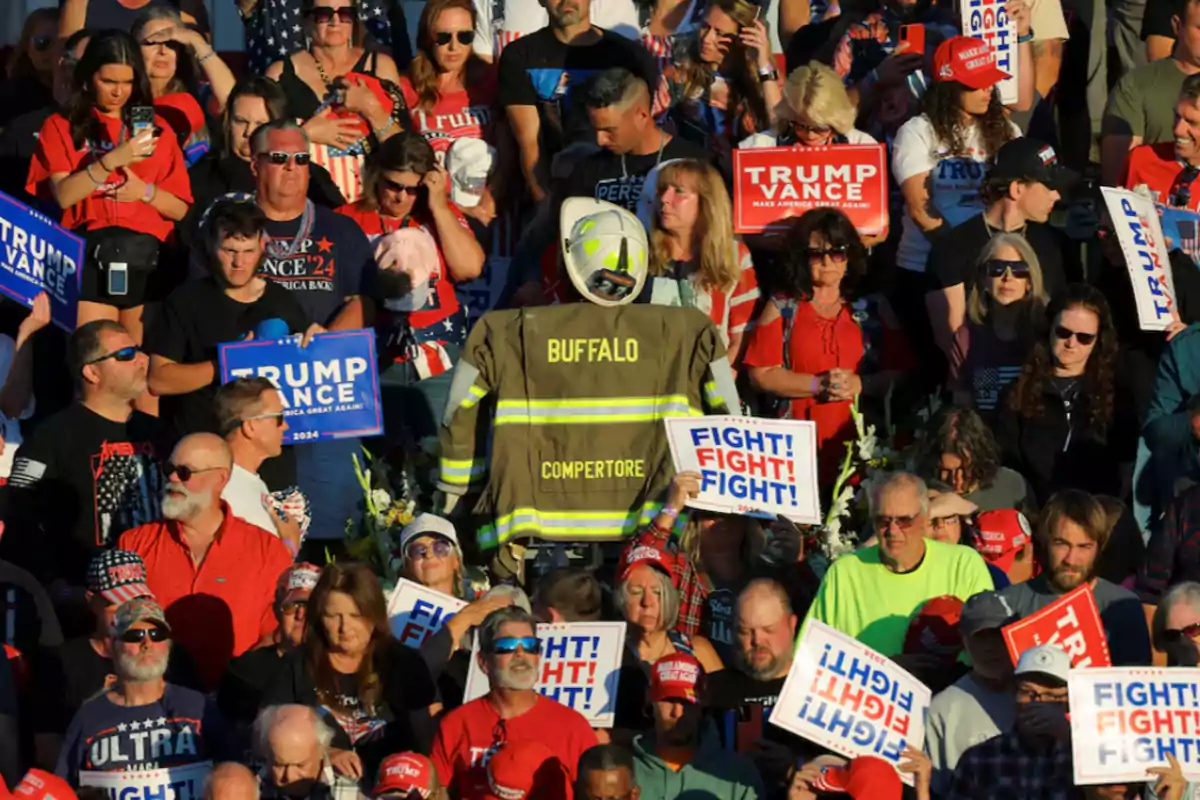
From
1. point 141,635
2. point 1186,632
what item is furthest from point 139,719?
point 1186,632

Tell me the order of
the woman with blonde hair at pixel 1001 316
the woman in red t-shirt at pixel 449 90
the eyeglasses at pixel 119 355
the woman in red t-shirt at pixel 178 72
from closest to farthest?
the eyeglasses at pixel 119 355 → the woman with blonde hair at pixel 1001 316 → the woman in red t-shirt at pixel 178 72 → the woman in red t-shirt at pixel 449 90

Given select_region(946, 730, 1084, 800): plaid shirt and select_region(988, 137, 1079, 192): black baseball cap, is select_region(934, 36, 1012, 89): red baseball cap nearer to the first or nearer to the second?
select_region(988, 137, 1079, 192): black baseball cap

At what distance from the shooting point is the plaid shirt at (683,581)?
43.0 ft

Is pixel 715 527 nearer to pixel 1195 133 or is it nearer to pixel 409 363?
pixel 409 363

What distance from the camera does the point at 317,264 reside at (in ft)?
49.1

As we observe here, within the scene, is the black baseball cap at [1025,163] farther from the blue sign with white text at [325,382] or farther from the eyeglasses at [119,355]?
the eyeglasses at [119,355]

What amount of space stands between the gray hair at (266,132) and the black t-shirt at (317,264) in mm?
359

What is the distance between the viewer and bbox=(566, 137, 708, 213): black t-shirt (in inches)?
603

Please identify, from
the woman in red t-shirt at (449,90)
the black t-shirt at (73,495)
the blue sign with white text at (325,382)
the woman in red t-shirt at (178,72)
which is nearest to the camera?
the black t-shirt at (73,495)

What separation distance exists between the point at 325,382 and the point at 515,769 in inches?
117

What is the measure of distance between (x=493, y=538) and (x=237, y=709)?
1.60m

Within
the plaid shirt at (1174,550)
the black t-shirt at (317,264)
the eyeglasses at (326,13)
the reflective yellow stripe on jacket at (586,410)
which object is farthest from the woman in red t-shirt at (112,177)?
the plaid shirt at (1174,550)

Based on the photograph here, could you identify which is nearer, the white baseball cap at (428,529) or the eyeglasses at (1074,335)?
the white baseball cap at (428,529)

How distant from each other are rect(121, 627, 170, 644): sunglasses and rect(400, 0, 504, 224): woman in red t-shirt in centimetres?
Answer: 473
